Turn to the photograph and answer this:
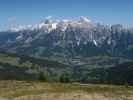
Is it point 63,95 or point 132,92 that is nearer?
point 63,95

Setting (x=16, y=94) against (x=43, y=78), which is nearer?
(x=16, y=94)

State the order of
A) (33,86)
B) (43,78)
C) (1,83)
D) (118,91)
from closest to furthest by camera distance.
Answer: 1. (118,91)
2. (33,86)
3. (1,83)
4. (43,78)

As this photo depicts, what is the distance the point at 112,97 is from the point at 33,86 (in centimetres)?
2856

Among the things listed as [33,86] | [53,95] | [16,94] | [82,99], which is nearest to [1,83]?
[33,86]

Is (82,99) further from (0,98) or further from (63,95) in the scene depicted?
(0,98)

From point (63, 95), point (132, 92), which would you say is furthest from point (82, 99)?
point (132, 92)

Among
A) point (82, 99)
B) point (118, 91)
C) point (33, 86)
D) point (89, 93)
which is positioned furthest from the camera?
point (33, 86)

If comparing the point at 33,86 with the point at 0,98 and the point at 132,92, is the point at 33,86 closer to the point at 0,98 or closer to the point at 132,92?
the point at 0,98

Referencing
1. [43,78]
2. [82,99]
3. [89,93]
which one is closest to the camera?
[82,99]

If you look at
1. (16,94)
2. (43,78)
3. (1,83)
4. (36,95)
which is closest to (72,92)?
(36,95)

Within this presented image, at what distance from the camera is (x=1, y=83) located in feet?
366

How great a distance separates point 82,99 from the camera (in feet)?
270

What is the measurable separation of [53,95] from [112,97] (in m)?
15.9

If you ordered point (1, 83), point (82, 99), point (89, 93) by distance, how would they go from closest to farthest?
point (82, 99) < point (89, 93) < point (1, 83)
